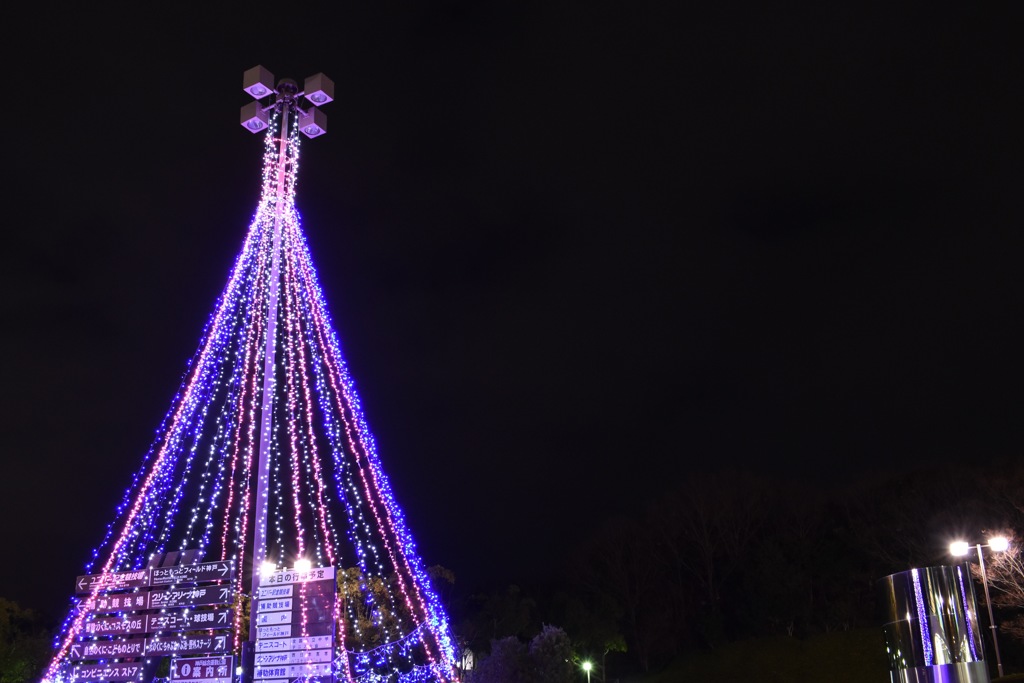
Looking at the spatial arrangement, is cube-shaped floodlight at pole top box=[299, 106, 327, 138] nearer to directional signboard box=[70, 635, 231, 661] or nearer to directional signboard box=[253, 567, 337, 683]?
directional signboard box=[253, 567, 337, 683]

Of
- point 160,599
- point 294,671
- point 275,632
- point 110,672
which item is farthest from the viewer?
point 110,672

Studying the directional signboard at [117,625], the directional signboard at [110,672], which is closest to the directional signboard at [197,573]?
the directional signboard at [117,625]

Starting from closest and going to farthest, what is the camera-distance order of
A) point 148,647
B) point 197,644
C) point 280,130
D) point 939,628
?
point 939,628 < point 197,644 < point 148,647 < point 280,130

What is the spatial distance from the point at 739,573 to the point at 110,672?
29.0 meters

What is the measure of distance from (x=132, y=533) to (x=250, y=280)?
5024mm

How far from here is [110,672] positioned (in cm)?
1472

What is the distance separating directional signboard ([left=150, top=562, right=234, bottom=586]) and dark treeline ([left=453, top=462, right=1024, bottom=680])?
24.4 m

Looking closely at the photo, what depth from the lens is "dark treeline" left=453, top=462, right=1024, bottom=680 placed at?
32.5 meters

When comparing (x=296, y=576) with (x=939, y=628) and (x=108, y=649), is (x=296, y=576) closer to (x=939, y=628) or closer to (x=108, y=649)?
(x=108, y=649)

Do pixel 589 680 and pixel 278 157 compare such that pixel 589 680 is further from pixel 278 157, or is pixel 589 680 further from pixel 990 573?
pixel 278 157

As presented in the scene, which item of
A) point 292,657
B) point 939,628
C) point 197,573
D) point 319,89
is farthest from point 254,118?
point 939,628

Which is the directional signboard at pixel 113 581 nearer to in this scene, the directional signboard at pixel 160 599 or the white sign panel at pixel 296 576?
the directional signboard at pixel 160 599

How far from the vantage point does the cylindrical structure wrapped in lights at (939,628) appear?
12125 millimetres

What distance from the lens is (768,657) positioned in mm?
33906
